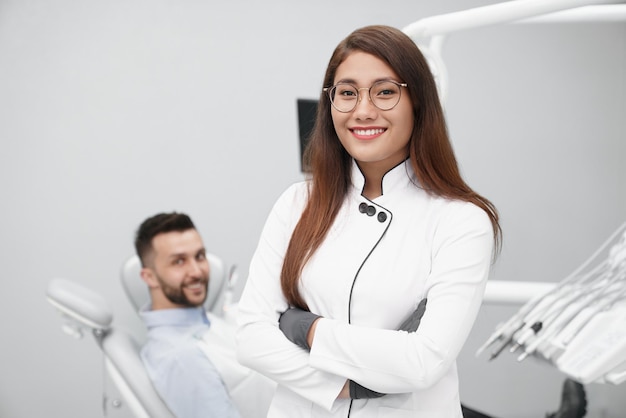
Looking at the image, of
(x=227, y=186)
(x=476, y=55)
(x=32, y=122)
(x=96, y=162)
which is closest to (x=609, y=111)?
(x=476, y=55)

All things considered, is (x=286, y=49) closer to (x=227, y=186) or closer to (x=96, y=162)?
(x=227, y=186)

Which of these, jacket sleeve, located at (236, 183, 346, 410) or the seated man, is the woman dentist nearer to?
jacket sleeve, located at (236, 183, 346, 410)

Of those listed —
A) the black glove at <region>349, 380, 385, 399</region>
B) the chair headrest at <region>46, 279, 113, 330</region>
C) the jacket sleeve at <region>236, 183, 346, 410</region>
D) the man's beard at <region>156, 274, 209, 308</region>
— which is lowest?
the man's beard at <region>156, 274, 209, 308</region>

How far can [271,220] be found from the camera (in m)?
1.46

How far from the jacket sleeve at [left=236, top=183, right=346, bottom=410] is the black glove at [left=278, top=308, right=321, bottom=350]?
1cm

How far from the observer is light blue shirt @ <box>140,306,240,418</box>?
210 cm

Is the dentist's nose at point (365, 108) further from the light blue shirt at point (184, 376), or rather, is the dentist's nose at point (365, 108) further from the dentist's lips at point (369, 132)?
the light blue shirt at point (184, 376)

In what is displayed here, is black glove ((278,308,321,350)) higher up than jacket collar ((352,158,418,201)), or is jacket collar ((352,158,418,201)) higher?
jacket collar ((352,158,418,201))

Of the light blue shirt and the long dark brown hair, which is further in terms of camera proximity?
the light blue shirt

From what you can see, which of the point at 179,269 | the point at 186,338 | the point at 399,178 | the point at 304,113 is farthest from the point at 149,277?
the point at 399,178

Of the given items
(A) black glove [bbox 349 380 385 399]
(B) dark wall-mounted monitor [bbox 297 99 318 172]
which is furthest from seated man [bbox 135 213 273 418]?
(A) black glove [bbox 349 380 385 399]

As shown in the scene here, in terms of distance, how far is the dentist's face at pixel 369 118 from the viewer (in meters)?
1.31

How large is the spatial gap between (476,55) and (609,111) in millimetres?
759

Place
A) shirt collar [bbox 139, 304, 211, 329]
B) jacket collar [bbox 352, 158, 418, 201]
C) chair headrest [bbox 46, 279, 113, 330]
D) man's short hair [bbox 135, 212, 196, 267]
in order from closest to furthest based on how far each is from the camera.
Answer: jacket collar [bbox 352, 158, 418, 201]
chair headrest [bbox 46, 279, 113, 330]
shirt collar [bbox 139, 304, 211, 329]
man's short hair [bbox 135, 212, 196, 267]
